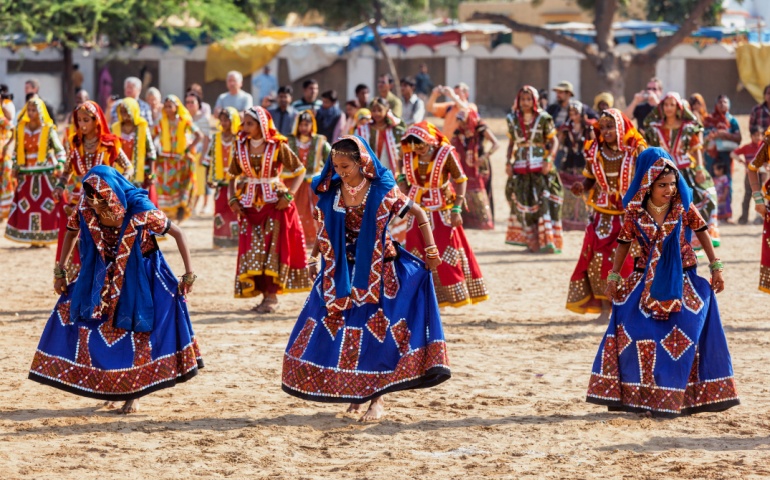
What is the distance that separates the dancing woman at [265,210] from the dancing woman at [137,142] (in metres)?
2.05

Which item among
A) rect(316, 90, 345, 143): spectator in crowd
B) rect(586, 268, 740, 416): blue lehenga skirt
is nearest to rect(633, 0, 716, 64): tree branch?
rect(316, 90, 345, 143): spectator in crowd

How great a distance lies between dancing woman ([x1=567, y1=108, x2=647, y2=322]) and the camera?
10367mm

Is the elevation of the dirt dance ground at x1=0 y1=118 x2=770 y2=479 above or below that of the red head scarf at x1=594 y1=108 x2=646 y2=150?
below

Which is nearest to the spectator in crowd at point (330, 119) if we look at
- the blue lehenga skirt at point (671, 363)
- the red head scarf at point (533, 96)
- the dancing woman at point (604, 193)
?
the red head scarf at point (533, 96)

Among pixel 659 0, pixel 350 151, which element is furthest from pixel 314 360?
pixel 659 0

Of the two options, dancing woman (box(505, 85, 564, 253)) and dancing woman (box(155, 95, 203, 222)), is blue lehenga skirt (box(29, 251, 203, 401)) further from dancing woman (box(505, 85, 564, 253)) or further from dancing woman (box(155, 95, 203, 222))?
dancing woman (box(155, 95, 203, 222))

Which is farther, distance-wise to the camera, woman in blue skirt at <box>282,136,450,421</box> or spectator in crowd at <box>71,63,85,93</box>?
spectator in crowd at <box>71,63,85,93</box>

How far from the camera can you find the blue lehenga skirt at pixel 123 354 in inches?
292

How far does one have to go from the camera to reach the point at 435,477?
639 centimetres

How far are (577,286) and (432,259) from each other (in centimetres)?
355

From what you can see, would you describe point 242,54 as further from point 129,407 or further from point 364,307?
point 364,307

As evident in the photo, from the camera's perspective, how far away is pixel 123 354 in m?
7.42

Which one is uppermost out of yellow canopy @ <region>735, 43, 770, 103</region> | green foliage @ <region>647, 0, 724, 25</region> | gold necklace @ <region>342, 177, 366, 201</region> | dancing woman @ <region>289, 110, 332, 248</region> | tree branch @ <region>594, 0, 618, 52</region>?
green foliage @ <region>647, 0, 724, 25</region>

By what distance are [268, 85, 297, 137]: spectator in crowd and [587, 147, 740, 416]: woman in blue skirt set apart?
32.7 feet
